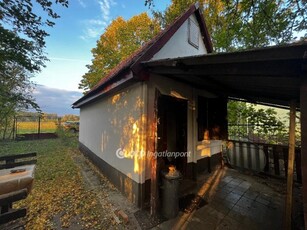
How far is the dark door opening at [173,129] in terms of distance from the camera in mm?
4969

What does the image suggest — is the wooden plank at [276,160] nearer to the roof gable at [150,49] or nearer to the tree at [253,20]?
the tree at [253,20]

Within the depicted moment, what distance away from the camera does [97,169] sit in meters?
6.43

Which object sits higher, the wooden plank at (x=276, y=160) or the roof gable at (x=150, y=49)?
the roof gable at (x=150, y=49)

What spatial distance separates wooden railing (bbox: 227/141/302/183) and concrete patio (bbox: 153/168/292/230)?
48 centimetres

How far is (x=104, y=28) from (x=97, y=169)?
15.3 metres

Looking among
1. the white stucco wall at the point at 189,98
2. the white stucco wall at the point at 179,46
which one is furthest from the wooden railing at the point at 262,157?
the white stucco wall at the point at 179,46

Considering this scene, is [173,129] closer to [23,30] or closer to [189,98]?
[189,98]

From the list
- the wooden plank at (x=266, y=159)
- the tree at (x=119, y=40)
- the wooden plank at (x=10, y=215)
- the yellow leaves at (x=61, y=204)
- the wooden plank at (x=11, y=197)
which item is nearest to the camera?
the wooden plank at (x=11, y=197)

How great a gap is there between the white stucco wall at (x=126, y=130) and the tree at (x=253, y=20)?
3979 millimetres

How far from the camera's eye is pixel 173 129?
5820 millimetres

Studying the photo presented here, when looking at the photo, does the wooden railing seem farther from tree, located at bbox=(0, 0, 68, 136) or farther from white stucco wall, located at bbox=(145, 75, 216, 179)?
tree, located at bbox=(0, 0, 68, 136)

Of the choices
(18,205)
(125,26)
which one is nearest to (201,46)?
(18,205)

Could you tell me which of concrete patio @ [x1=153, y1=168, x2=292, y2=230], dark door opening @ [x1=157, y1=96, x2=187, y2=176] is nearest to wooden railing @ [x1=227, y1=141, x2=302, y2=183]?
concrete patio @ [x1=153, y1=168, x2=292, y2=230]

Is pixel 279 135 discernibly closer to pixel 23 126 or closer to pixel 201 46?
pixel 201 46
